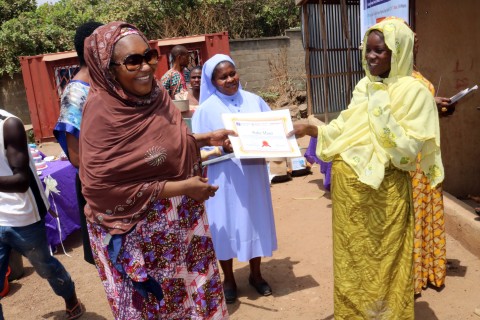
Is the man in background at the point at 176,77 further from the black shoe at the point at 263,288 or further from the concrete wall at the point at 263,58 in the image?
the concrete wall at the point at 263,58

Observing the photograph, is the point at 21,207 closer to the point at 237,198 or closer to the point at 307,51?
the point at 237,198

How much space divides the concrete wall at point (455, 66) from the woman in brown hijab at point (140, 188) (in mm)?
3555

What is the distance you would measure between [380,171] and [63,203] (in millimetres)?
3718

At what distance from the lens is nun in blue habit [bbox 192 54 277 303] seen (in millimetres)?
3387

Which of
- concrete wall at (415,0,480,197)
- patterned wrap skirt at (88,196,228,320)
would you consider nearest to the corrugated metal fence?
concrete wall at (415,0,480,197)

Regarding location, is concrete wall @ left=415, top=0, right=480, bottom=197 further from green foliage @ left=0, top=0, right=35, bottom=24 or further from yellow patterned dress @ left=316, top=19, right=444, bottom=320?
green foliage @ left=0, top=0, right=35, bottom=24

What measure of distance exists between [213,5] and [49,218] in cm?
1303

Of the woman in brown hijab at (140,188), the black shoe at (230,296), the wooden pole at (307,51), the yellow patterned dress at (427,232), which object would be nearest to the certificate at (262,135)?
the woman in brown hijab at (140,188)

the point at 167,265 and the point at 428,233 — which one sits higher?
the point at 167,265

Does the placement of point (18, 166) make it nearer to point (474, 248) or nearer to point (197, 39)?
point (474, 248)

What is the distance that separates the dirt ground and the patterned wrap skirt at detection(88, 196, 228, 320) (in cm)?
127

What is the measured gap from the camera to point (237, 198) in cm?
341

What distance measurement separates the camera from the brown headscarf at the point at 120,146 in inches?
77.8

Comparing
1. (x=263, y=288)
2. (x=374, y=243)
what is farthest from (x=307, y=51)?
(x=374, y=243)
